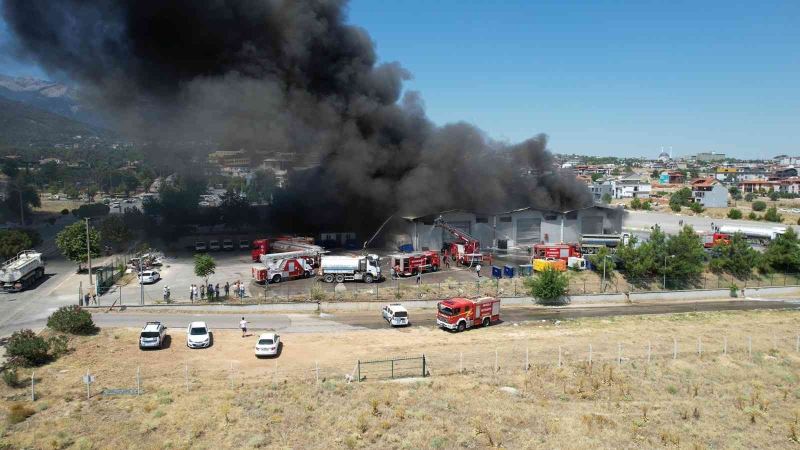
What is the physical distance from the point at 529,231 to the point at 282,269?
22726 mm

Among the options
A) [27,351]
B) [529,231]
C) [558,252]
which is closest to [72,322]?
A: [27,351]

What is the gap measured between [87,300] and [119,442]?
62.7 ft

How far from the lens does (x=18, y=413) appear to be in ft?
56.9

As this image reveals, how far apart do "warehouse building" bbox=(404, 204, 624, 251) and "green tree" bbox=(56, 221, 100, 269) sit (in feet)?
76.4

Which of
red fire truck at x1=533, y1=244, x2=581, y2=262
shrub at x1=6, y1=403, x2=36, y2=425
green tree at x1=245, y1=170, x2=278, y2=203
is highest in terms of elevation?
green tree at x1=245, y1=170, x2=278, y2=203

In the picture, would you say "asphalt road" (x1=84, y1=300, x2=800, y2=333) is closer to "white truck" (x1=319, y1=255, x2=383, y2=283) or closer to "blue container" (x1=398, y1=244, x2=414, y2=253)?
"white truck" (x1=319, y1=255, x2=383, y2=283)

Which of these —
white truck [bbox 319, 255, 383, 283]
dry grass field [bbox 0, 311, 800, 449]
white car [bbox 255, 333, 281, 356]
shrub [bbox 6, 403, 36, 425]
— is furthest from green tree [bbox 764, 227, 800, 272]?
shrub [bbox 6, 403, 36, 425]

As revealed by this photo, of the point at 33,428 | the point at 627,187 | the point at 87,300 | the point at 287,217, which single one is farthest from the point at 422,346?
the point at 627,187

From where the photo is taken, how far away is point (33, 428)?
16.7 m

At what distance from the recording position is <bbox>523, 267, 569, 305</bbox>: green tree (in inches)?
1406

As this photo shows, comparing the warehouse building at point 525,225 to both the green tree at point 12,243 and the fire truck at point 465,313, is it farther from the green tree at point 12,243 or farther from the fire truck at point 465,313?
the green tree at point 12,243

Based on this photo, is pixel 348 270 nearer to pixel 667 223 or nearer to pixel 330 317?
pixel 330 317

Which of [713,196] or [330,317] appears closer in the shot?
[330,317]

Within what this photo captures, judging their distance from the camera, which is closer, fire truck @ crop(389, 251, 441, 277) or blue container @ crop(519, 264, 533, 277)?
fire truck @ crop(389, 251, 441, 277)
